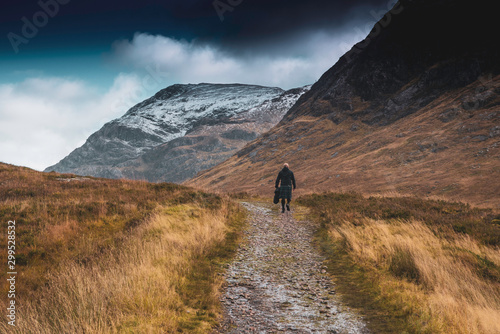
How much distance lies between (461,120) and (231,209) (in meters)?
66.1

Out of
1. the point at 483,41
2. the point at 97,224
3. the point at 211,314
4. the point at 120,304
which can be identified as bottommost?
the point at 211,314

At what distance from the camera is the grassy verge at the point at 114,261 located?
4977mm

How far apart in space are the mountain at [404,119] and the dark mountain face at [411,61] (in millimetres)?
363

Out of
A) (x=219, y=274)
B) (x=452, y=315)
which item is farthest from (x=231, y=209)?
(x=452, y=315)

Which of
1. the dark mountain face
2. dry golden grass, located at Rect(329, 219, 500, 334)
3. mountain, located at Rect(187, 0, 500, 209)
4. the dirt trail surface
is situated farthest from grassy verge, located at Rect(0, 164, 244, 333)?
the dark mountain face

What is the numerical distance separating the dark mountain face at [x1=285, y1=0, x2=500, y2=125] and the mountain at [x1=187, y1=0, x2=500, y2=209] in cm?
36

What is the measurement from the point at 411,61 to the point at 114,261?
125m

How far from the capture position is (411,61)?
351 feet

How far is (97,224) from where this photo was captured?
34.6 feet

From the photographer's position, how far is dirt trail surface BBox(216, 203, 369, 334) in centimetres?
547

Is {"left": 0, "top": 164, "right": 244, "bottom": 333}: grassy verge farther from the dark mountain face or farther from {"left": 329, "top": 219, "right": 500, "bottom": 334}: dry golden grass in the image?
the dark mountain face

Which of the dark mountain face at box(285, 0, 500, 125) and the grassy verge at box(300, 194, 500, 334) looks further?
the dark mountain face at box(285, 0, 500, 125)

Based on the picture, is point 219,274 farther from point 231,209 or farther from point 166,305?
point 231,209

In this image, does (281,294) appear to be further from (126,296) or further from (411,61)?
(411,61)
